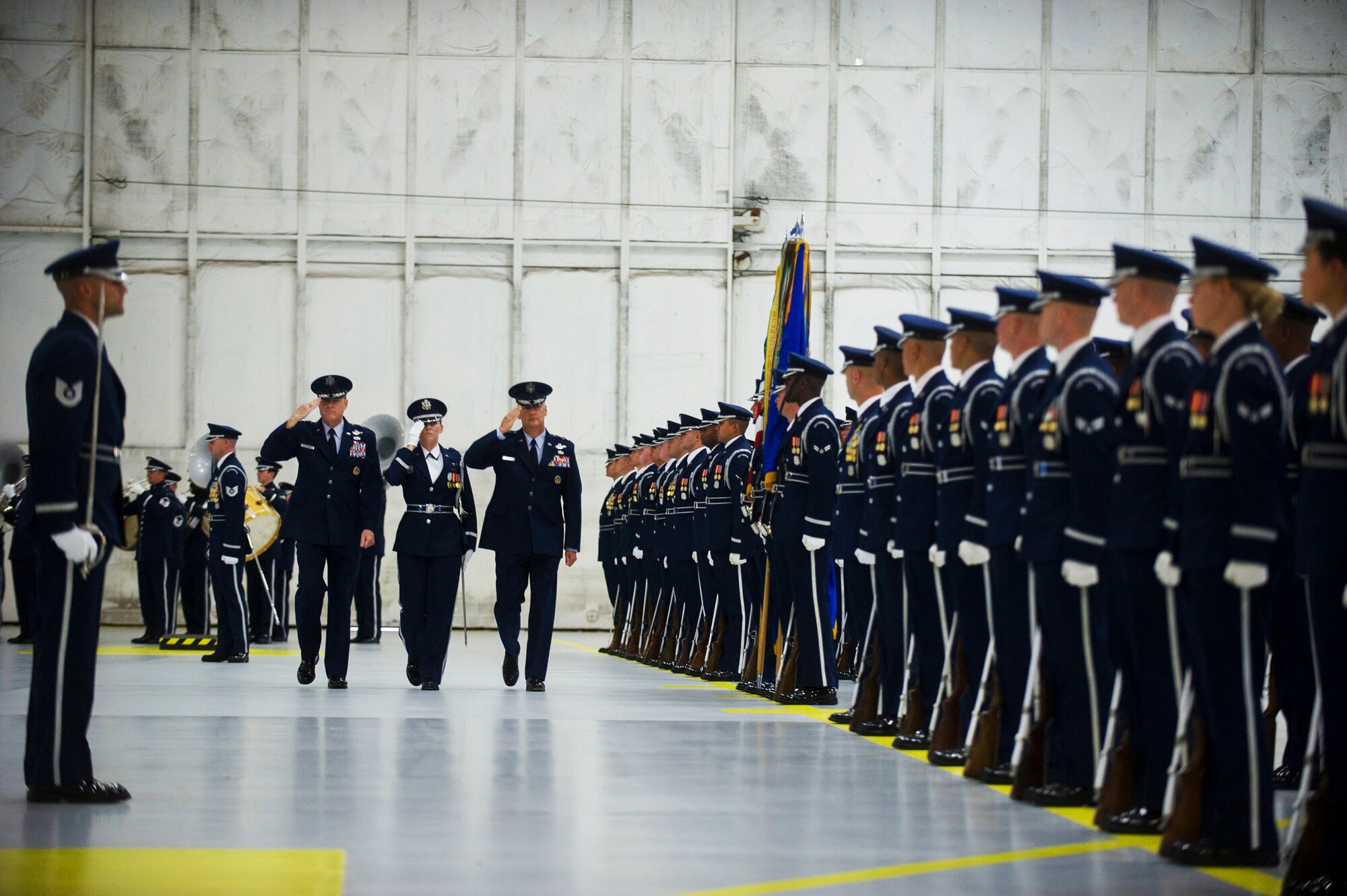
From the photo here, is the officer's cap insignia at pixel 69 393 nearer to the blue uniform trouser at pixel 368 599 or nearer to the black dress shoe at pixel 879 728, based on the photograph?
the black dress shoe at pixel 879 728

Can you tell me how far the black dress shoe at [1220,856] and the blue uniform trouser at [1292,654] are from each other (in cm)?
151

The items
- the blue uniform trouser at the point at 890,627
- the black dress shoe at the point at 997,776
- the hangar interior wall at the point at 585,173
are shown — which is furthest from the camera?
the hangar interior wall at the point at 585,173

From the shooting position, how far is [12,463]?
64.6ft

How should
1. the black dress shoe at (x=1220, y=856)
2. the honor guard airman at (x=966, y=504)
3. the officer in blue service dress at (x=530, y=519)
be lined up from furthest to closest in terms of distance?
the officer in blue service dress at (x=530, y=519)
the honor guard airman at (x=966, y=504)
the black dress shoe at (x=1220, y=856)

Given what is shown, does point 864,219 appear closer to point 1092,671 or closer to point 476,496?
point 476,496

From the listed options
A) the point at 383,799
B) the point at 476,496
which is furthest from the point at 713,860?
the point at 476,496

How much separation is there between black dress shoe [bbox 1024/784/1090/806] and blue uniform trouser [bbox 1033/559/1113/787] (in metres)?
0.03

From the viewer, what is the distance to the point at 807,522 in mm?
9484

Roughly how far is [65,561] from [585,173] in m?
16.8

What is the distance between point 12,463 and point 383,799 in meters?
16.0

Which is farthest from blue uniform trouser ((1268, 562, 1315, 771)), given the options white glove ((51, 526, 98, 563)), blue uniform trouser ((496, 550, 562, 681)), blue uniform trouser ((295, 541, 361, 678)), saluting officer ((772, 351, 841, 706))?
blue uniform trouser ((295, 541, 361, 678))

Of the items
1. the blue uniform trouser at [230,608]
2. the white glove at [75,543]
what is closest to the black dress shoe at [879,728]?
the white glove at [75,543]

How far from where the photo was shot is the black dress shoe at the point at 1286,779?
6.49 m

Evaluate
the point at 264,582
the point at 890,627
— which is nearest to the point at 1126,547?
the point at 890,627
